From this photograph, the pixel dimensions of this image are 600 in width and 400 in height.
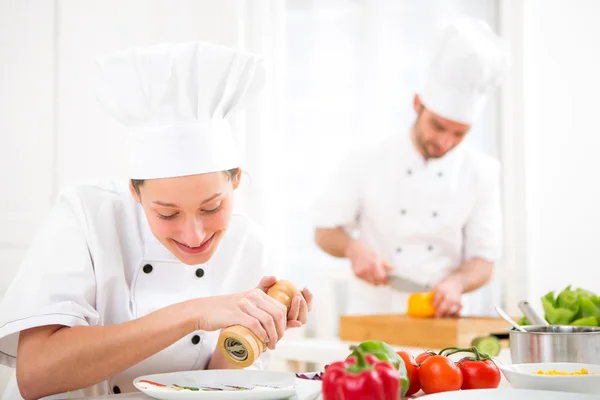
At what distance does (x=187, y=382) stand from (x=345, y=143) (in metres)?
2.92

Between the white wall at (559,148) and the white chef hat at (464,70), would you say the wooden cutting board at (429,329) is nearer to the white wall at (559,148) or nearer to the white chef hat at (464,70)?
the white chef hat at (464,70)

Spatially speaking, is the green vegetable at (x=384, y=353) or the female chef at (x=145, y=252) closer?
the green vegetable at (x=384, y=353)

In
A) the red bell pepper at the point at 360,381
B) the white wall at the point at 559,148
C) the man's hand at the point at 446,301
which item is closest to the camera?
the red bell pepper at the point at 360,381

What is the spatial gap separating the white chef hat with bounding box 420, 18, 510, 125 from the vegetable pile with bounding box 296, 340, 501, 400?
1.95m

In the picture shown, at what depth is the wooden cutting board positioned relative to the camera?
250 cm

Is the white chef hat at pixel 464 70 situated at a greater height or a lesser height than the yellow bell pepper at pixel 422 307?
greater

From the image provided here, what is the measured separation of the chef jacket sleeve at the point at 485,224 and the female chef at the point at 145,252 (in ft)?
5.81

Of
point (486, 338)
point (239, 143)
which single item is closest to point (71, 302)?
point (486, 338)

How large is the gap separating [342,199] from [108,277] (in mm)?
1875

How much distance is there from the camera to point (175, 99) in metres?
1.44

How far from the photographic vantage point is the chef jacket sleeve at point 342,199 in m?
3.25

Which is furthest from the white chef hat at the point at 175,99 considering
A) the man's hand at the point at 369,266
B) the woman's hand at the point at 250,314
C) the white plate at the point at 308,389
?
the man's hand at the point at 369,266

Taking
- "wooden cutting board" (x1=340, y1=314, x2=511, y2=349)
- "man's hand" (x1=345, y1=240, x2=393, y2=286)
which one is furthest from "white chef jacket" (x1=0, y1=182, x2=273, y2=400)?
"man's hand" (x1=345, y1=240, x2=393, y2=286)

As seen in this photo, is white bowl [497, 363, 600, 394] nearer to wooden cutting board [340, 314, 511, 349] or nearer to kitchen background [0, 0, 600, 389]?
wooden cutting board [340, 314, 511, 349]
